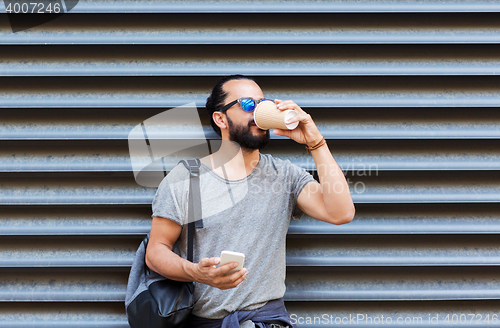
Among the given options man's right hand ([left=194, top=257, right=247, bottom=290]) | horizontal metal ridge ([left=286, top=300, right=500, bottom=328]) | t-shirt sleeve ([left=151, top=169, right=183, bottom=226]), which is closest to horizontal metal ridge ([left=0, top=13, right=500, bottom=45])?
t-shirt sleeve ([left=151, top=169, right=183, bottom=226])

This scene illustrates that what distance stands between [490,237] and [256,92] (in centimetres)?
182

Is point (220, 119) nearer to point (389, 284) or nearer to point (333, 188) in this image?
point (333, 188)

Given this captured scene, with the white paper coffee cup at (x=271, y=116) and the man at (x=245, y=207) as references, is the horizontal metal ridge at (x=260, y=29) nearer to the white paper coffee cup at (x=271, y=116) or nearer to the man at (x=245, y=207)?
the man at (x=245, y=207)

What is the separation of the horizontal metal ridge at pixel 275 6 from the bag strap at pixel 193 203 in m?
1.04

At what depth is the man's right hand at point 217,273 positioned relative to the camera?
1451mm

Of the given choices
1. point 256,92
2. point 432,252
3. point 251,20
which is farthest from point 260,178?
point 432,252

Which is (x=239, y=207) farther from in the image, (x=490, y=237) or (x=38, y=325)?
(x=490, y=237)

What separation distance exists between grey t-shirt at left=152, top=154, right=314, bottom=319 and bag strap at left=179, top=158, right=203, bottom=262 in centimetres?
3

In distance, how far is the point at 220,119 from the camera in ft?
6.60

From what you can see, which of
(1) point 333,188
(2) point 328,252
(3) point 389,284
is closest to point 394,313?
(3) point 389,284

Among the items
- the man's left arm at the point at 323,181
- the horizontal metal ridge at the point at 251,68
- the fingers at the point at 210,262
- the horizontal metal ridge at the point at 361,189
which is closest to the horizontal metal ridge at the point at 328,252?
the horizontal metal ridge at the point at 361,189

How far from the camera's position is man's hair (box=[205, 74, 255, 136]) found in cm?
200

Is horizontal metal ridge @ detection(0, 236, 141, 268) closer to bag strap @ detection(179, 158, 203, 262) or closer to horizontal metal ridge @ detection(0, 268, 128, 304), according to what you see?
horizontal metal ridge @ detection(0, 268, 128, 304)

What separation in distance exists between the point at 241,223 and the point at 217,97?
761mm
